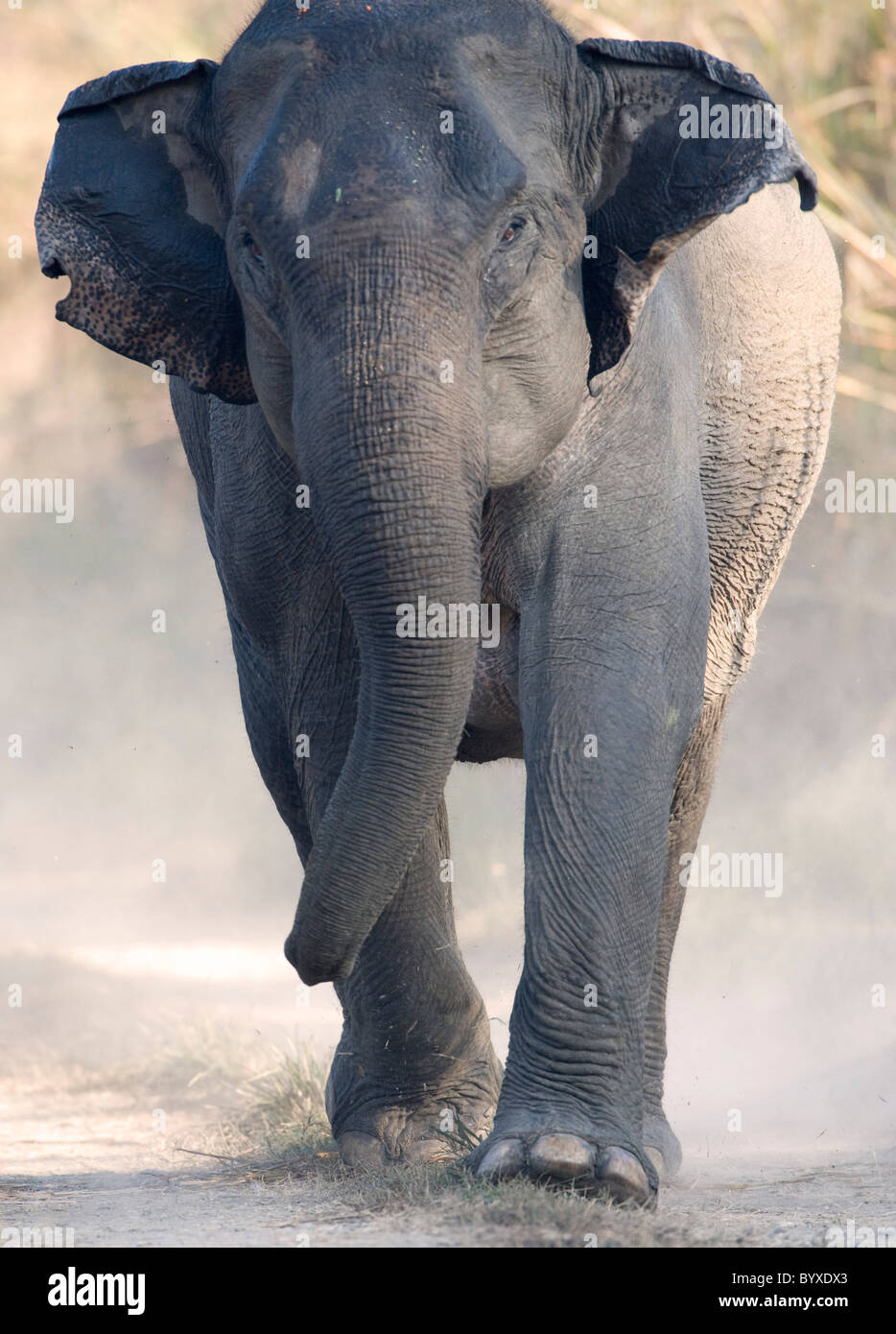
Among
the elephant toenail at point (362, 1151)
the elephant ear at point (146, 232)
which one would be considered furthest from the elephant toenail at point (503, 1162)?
the elephant ear at point (146, 232)

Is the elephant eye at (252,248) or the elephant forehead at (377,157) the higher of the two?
the elephant forehead at (377,157)

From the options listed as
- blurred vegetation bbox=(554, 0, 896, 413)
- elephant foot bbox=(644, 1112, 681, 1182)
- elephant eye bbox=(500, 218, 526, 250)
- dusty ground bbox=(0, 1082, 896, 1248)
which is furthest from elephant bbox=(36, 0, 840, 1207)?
blurred vegetation bbox=(554, 0, 896, 413)

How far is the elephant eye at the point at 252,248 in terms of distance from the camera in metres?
3.58

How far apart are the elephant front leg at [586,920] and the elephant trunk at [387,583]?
281 mm

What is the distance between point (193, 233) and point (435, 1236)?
76.7 inches

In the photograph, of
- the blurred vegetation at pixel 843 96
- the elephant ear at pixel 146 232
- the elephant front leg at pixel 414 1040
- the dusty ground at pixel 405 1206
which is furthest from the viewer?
the blurred vegetation at pixel 843 96

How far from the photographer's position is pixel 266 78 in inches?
143

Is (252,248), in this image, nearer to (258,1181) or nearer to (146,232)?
(146,232)

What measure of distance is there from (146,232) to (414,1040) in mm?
1829

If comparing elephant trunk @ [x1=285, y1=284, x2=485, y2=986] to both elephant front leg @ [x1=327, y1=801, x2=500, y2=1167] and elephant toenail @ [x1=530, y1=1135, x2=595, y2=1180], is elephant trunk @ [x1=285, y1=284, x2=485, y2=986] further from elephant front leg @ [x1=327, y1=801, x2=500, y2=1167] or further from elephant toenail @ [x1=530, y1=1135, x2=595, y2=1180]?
elephant front leg @ [x1=327, y1=801, x2=500, y2=1167]

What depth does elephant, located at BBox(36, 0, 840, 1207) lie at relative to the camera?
3.35 metres

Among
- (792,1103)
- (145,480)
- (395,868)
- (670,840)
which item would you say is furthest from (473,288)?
(145,480)

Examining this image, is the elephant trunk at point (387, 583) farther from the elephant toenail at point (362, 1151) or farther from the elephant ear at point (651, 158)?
the elephant toenail at point (362, 1151)

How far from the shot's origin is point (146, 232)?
4.01 m
